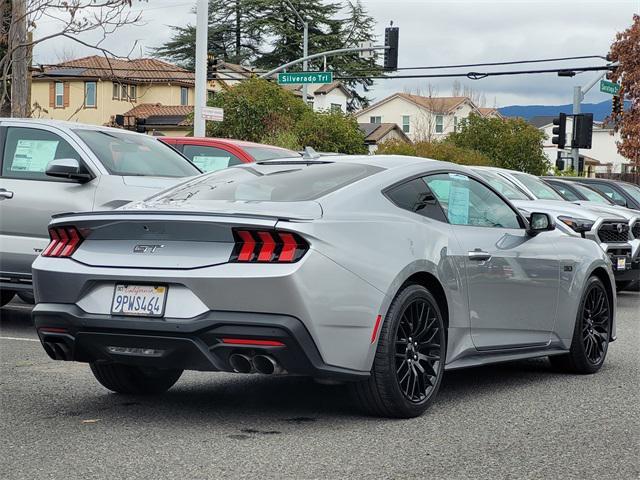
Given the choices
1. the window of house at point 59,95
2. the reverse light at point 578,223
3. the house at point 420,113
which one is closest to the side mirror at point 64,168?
the reverse light at point 578,223

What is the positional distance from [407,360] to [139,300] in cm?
152

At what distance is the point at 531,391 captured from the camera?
24.6 ft

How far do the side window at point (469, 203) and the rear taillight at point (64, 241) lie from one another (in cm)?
220

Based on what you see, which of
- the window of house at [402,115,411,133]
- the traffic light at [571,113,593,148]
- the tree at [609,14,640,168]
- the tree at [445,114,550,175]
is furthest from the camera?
the window of house at [402,115,411,133]

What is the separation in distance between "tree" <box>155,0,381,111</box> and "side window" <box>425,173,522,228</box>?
60.2m

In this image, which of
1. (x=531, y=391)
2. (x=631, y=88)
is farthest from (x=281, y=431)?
(x=631, y=88)

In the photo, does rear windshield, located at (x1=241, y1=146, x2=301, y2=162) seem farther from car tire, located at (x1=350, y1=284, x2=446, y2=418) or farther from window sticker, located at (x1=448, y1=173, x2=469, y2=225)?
car tire, located at (x1=350, y1=284, x2=446, y2=418)

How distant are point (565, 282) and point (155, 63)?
64.1 meters

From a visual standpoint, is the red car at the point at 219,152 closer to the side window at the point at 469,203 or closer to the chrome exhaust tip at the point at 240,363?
the side window at the point at 469,203

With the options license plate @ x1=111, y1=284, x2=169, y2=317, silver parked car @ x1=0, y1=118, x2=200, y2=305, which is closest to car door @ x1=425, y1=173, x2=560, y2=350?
license plate @ x1=111, y1=284, x2=169, y2=317

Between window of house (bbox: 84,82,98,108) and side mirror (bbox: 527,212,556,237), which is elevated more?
window of house (bbox: 84,82,98,108)

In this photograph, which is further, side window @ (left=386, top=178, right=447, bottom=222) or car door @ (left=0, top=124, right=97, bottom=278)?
car door @ (left=0, top=124, right=97, bottom=278)

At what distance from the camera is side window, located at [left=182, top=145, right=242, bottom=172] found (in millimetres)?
13406

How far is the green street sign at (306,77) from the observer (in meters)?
34.6
